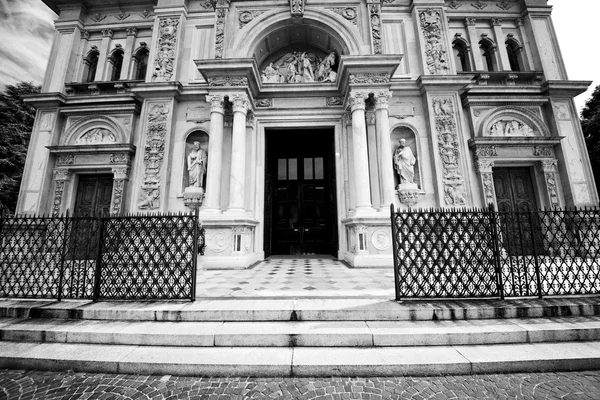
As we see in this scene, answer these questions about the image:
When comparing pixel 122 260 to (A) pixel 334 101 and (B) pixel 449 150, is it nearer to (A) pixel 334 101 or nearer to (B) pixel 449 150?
(A) pixel 334 101

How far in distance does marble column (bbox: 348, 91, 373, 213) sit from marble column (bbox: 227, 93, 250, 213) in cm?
383

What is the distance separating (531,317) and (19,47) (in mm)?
25036

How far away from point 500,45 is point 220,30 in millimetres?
12191

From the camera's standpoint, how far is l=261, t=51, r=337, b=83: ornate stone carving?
1038 centimetres

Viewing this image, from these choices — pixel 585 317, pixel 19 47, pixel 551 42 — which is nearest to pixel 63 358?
pixel 585 317

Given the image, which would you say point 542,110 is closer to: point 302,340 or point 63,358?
point 302,340

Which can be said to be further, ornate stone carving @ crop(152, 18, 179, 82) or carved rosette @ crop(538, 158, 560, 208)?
ornate stone carving @ crop(152, 18, 179, 82)

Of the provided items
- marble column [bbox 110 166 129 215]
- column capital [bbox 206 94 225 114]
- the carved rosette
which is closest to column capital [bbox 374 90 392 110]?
column capital [bbox 206 94 225 114]

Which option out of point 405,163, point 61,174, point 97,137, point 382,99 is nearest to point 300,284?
point 405,163

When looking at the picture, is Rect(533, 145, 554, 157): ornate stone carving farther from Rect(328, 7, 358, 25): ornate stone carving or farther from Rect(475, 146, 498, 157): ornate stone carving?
Rect(328, 7, 358, 25): ornate stone carving

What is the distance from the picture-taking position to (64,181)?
978cm

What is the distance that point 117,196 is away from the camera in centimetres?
945

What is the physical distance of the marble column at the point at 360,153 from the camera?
26.3 ft

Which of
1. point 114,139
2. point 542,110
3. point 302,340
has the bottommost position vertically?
Answer: point 302,340
